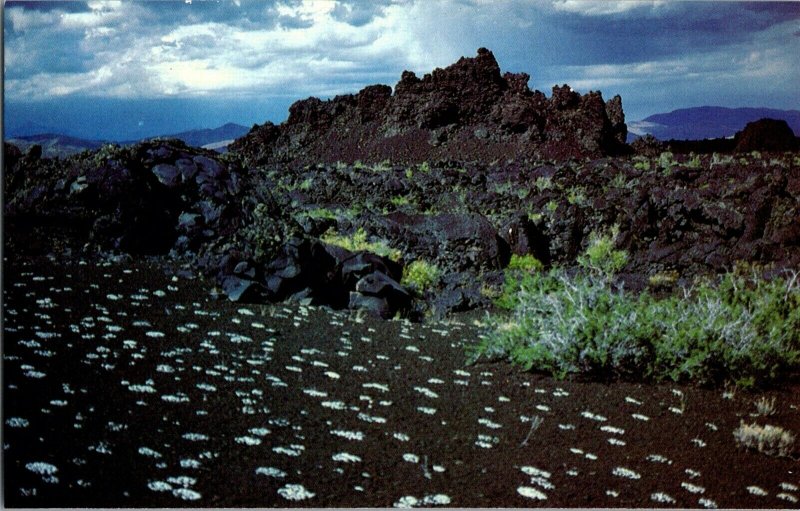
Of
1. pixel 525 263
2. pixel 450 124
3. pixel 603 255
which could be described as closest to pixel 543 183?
pixel 603 255

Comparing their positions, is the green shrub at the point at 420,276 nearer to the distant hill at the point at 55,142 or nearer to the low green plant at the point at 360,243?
the low green plant at the point at 360,243

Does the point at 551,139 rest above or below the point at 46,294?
above

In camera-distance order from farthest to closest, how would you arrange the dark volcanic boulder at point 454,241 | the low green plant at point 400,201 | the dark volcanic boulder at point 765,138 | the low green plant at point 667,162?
1. the dark volcanic boulder at point 765,138
2. the low green plant at point 667,162
3. the low green plant at point 400,201
4. the dark volcanic boulder at point 454,241

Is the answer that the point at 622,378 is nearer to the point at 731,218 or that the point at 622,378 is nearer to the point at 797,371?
the point at 797,371

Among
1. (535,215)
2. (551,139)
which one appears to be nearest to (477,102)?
(551,139)

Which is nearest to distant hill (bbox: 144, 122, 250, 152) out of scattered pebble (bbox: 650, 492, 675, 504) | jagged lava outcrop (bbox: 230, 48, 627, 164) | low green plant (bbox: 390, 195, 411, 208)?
scattered pebble (bbox: 650, 492, 675, 504)

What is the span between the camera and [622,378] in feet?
17.8

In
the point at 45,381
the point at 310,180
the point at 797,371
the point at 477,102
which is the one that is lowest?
the point at 797,371

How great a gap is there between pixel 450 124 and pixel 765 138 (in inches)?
584

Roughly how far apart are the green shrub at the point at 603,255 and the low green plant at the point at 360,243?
8.20 ft

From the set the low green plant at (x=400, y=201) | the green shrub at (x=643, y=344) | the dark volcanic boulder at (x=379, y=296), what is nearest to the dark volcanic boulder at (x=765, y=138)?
Answer: the low green plant at (x=400, y=201)

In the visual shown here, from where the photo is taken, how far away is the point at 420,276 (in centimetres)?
813

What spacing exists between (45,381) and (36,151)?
234 inches

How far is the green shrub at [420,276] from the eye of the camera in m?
7.96
